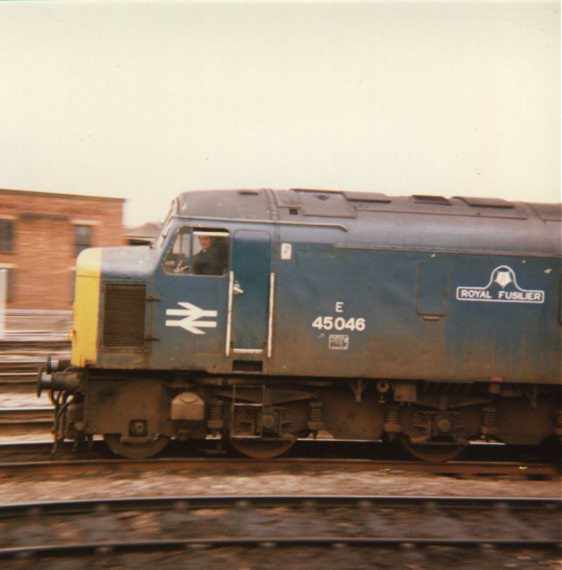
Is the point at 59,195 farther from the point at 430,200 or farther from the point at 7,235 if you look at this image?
the point at 430,200

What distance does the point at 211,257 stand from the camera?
24.5 ft

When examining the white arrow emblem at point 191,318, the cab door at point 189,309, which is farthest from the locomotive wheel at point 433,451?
the white arrow emblem at point 191,318

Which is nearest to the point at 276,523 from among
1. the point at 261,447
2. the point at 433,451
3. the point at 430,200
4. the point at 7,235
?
the point at 261,447

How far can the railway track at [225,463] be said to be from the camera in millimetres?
7445

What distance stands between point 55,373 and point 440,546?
4.81m

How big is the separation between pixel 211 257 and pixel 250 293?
645 millimetres

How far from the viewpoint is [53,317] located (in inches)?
1081

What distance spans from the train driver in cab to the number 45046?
1324 mm

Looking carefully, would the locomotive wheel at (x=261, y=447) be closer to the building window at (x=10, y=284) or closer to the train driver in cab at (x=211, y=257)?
the train driver in cab at (x=211, y=257)

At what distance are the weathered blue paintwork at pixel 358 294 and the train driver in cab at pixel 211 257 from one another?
0.35ft

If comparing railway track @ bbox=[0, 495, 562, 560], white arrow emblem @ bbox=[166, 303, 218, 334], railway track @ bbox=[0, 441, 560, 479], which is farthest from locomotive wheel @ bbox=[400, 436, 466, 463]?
white arrow emblem @ bbox=[166, 303, 218, 334]

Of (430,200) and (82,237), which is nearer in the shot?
(430,200)

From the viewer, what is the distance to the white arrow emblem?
735 cm

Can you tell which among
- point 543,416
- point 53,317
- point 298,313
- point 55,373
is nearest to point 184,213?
point 298,313
